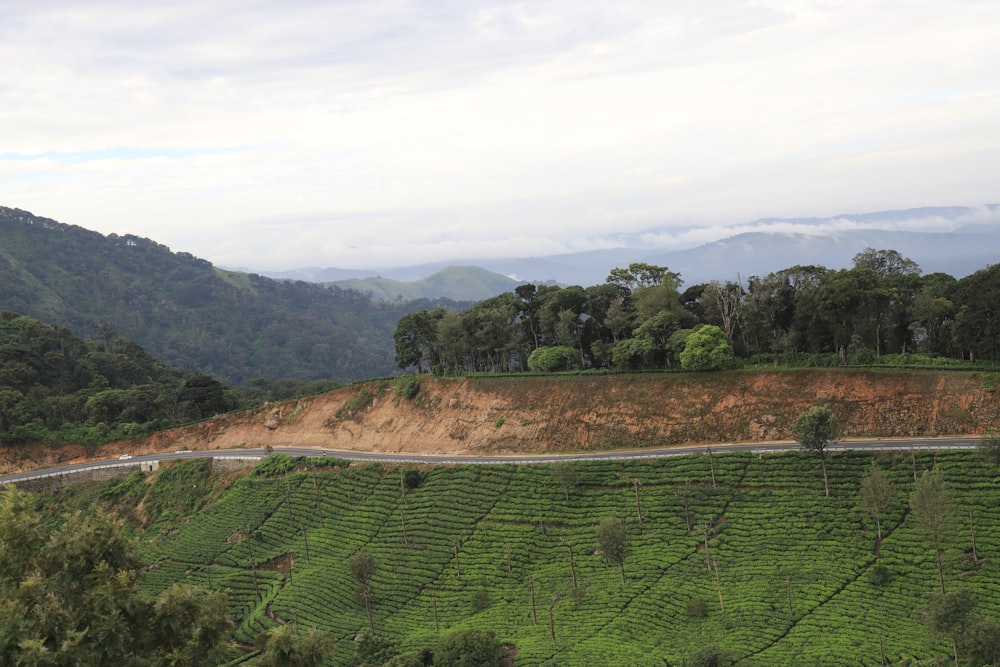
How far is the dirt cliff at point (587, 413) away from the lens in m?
48.3

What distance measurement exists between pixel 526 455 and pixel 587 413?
6108 millimetres

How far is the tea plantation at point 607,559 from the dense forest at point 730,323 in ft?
41.1

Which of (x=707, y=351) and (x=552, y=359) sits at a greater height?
(x=707, y=351)

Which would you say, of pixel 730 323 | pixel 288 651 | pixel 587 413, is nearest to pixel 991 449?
pixel 730 323

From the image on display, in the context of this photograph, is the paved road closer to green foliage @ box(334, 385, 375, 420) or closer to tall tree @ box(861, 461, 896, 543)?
green foliage @ box(334, 385, 375, 420)

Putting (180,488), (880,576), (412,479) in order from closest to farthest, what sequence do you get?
(880,576)
(412,479)
(180,488)

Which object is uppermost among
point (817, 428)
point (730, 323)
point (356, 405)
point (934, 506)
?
point (730, 323)

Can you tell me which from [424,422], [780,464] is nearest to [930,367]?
[780,464]

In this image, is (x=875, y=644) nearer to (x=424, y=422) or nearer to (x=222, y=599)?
(x=222, y=599)

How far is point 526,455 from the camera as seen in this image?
5912 centimetres

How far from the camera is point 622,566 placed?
42000mm

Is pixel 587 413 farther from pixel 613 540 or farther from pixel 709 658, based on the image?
pixel 709 658

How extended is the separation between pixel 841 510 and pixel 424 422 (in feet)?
120

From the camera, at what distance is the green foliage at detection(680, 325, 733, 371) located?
188 ft
